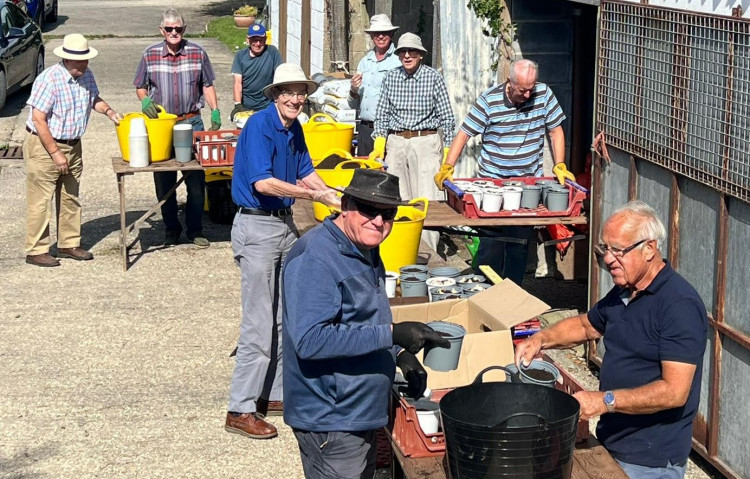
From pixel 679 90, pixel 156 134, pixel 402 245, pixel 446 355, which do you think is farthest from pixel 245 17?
pixel 446 355

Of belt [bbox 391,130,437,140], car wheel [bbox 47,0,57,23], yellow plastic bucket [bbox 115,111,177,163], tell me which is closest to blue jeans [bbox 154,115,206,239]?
yellow plastic bucket [bbox 115,111,177,163]

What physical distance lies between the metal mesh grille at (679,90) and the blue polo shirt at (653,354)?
167 centimetres

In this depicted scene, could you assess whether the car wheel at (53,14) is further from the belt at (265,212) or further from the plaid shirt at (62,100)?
the belt at (265,212)

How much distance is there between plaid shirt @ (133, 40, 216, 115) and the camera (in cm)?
1072

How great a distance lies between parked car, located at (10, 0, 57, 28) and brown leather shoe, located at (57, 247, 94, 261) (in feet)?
57.5

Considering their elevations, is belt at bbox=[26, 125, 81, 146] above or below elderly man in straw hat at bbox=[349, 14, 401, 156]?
below

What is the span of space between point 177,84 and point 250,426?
4.85 m

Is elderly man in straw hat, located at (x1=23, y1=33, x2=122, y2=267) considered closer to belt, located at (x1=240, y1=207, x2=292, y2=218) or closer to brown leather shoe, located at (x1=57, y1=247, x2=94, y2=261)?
brown leather shoe, located at (x1=57, y1=247, x2=94, y2=261)

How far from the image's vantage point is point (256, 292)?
6777 mm

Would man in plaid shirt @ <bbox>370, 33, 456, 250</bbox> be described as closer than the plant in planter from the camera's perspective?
Yes

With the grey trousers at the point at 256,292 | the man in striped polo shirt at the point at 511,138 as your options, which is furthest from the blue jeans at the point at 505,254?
the grey trousers at the point at 256,292

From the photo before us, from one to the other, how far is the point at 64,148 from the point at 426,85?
3.38 meters

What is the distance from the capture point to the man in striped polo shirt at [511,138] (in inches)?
333

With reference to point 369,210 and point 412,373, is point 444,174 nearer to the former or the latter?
point 412,373
